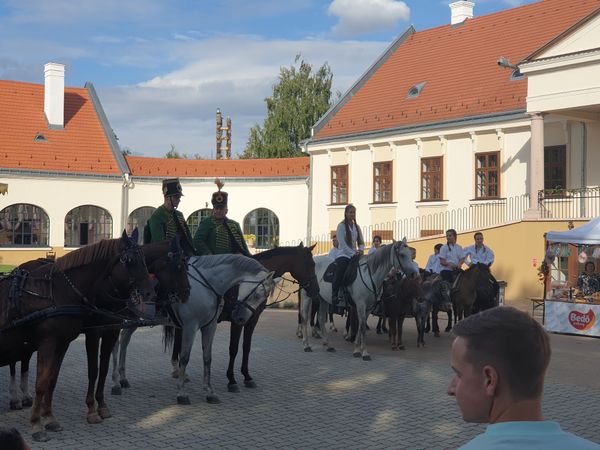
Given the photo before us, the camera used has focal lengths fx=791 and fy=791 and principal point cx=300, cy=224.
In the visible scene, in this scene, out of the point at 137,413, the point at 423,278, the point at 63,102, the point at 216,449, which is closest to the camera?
the point at 216,449

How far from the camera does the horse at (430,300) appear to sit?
14.9m

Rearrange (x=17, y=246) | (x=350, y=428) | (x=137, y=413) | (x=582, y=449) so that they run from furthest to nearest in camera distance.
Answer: (x=17, y=246) → (x=137, y=413) → (x=350, y=428) → (x=582, y=449)

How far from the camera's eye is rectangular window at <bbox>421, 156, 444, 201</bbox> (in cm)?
3034

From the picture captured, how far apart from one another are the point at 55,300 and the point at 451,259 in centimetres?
1073

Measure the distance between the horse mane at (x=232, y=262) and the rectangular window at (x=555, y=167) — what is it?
62.1 feet

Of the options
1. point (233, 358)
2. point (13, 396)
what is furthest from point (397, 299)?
point (13, 396)

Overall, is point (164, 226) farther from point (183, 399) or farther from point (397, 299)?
point (397, 299)

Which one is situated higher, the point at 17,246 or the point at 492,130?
the point at 492,130

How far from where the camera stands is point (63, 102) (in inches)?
1593

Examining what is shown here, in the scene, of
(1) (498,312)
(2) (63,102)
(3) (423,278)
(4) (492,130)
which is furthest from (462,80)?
(1) (498,312)

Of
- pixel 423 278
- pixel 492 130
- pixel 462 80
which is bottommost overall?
pixel 423 278

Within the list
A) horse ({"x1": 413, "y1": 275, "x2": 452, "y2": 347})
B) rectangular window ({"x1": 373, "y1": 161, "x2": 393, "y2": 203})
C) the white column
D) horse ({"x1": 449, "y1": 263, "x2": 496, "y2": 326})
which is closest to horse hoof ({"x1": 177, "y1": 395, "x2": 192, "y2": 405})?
horse ({"x1": 413, "y1": 275, "x2": 452, "y2": 347})

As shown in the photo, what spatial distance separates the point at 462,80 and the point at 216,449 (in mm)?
26719

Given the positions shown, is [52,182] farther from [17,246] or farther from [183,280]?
[183,280]
